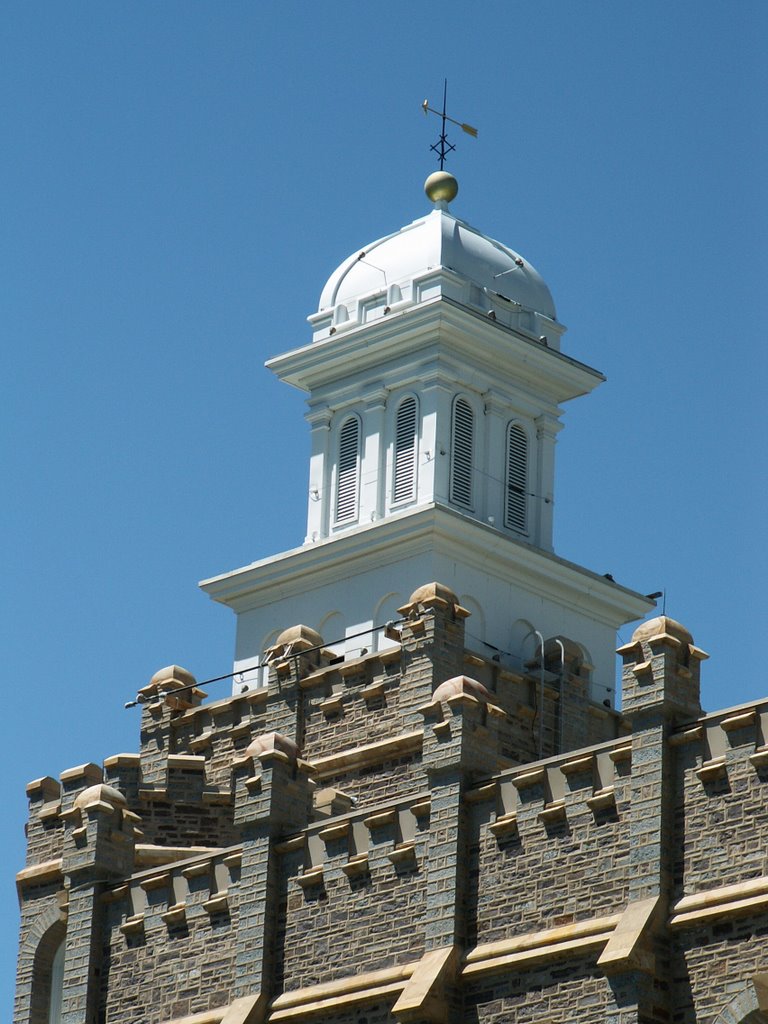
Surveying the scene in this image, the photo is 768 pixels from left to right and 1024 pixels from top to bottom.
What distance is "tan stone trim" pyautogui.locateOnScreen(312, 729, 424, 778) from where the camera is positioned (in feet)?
191

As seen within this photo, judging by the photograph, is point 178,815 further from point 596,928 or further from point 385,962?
point 596,928

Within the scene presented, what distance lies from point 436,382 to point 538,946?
20398 mm

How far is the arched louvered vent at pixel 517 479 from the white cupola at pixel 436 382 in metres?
0.02

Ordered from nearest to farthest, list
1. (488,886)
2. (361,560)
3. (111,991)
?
(488,886) → (111,991) → (361,560)

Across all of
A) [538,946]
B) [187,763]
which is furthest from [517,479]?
[538,946]

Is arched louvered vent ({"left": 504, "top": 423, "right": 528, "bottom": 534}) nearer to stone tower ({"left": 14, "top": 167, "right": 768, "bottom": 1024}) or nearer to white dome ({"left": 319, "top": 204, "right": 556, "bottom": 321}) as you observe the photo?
stone tower ({"left": 14, "top": 167, "right": 768, "bottom": 1024})

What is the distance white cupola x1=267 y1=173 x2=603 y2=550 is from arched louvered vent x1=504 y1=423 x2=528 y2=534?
22 mm

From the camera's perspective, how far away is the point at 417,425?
214 feet

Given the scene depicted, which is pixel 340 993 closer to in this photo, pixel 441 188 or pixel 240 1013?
pixel 240 1013

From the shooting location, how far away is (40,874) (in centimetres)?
5891

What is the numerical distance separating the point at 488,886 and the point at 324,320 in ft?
Answer: 73.0

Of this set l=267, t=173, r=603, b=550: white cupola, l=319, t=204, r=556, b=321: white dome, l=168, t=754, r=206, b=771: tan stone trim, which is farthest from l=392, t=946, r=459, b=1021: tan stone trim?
l=319, t=204, r=556, b=321: white dome

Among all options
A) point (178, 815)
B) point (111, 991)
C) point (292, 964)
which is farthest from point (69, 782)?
point (292, 964)

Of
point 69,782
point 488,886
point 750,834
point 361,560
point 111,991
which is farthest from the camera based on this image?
point 361,560
